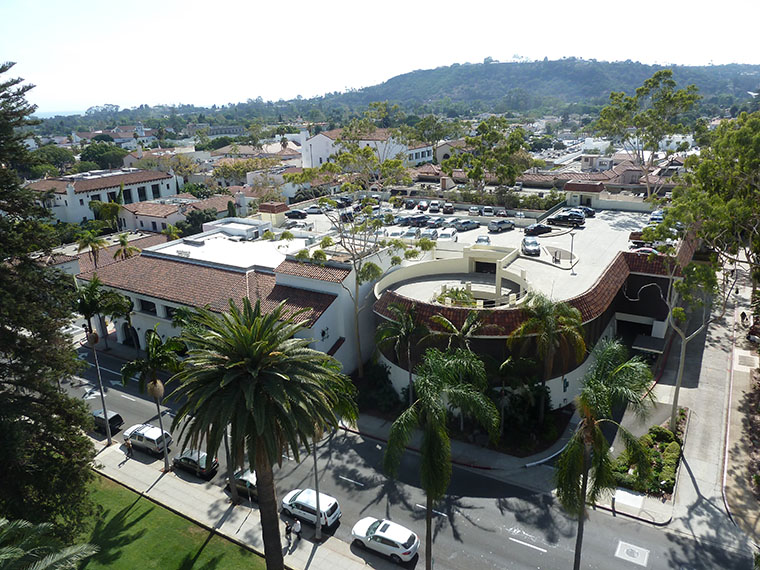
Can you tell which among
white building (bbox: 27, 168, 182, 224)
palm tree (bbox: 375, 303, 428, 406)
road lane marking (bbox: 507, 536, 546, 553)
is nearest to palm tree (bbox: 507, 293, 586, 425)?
palm tree (bbox: 375, 303, 428, 406)

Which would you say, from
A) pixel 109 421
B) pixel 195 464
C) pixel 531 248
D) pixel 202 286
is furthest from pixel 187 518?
pixel 531 248

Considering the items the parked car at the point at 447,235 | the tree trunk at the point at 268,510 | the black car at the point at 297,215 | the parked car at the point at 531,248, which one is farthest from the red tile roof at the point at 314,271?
the black car at the point at 297,215

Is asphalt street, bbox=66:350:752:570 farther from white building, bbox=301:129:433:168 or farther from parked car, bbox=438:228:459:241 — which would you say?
white building, bbox=301:129:433:168

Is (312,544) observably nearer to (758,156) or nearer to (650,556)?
(650,556)

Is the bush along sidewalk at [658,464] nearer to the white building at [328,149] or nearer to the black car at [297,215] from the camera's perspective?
the black car at [297,215]

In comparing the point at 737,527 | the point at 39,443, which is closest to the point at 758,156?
the point at 737,527
